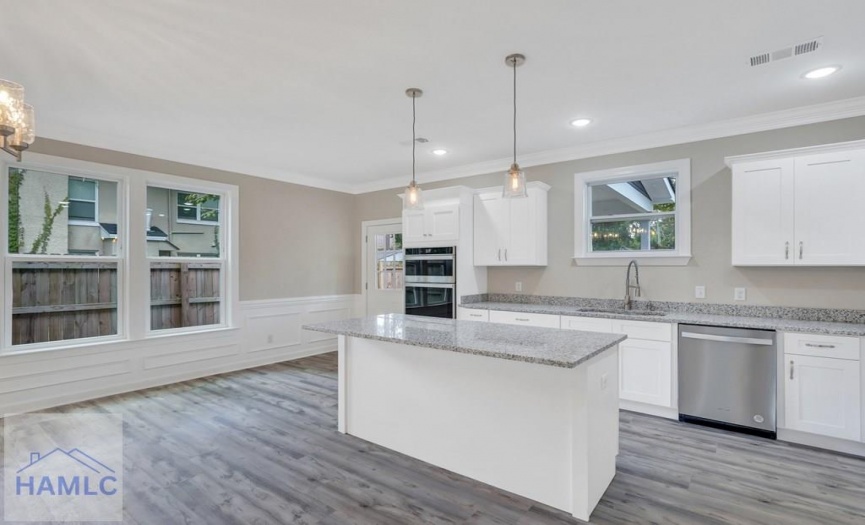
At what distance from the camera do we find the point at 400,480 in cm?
256

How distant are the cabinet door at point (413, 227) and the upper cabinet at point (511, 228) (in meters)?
0.67

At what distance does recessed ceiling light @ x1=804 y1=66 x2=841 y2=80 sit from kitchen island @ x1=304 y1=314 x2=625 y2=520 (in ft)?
7.34

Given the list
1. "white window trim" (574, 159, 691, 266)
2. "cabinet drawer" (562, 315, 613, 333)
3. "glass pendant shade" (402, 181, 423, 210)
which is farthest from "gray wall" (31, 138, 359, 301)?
"cabinet drawer" (562, 315, 613, 333)

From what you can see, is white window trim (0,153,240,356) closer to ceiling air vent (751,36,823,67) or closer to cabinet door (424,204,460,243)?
cabinet door (424,204,460,243)

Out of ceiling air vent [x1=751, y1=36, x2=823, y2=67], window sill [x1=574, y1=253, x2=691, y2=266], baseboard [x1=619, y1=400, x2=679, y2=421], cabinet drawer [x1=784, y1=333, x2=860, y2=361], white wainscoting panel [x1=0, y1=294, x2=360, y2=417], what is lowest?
baseboard [x1=619, y1=400, x2=679, y2=421]

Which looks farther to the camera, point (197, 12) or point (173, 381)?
point (173, 381)

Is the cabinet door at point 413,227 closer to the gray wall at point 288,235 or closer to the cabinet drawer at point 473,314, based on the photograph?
the cabinet drawer at point 473,314

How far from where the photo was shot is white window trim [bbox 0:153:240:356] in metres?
3.70

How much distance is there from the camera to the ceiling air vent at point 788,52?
2.42 meters

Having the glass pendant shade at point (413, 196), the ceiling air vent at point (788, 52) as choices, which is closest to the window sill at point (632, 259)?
the ceiling air vent at point (788, 52)

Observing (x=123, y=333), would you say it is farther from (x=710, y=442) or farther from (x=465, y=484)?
(x=710, y=442)

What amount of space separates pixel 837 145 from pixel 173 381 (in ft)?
21.1

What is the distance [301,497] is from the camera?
2.38 metres

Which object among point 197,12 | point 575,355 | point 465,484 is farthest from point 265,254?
point 575,355
